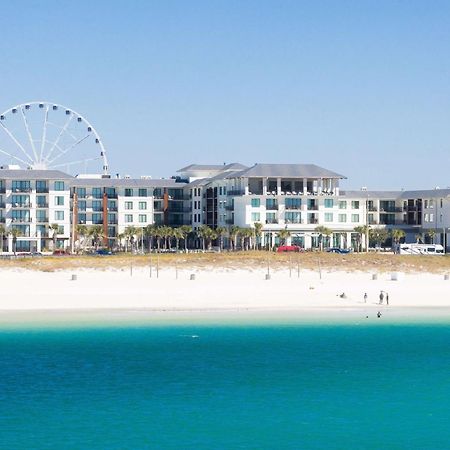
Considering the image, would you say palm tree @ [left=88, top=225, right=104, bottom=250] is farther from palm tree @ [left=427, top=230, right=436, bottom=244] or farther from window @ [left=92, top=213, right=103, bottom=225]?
palm tree @ [left=427, top=230, right=436, bottom=244]

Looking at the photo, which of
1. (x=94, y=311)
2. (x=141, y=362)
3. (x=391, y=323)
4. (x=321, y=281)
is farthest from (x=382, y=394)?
(x=321, y=281)

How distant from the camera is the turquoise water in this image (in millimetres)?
34281

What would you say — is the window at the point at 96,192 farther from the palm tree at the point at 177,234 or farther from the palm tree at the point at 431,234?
the palm tree at the point at 431,234

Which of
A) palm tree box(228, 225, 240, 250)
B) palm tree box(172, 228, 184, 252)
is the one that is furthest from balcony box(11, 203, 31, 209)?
palm tree box(228, 225, 240, 250)

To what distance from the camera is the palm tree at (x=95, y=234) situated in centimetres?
12691

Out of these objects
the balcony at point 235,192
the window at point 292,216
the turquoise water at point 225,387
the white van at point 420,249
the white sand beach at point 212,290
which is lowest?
the turquoise water at point 225,387

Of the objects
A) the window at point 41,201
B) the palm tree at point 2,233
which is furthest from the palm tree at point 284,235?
the palm tree at point 2,233

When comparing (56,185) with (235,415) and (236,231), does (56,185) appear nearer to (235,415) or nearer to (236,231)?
(236,231)

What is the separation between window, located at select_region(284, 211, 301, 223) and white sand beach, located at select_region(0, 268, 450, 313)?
114 feet

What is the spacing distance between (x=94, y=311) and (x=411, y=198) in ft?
251

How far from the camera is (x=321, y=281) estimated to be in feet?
267

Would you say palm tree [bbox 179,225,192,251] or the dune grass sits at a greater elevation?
palm tree [bbox 179,225,192,251]

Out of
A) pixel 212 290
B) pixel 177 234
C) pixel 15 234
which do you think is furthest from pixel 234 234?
pixel 212 290

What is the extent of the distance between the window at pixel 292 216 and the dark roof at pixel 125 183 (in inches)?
723
